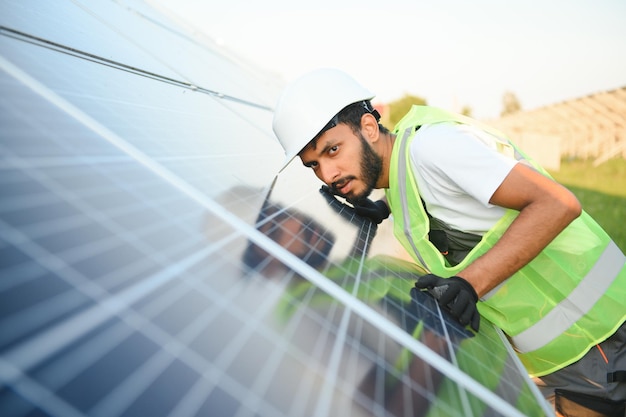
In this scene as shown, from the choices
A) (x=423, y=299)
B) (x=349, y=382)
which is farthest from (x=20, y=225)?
(x=423, y=299)

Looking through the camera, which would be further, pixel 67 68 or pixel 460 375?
pixel 67 68

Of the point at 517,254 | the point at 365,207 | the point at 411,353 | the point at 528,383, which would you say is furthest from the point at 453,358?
the point at 365,207

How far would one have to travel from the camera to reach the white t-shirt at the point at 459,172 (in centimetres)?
192

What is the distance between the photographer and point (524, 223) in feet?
6.09

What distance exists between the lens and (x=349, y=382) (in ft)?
3.25

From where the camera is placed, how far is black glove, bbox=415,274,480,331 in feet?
5.67

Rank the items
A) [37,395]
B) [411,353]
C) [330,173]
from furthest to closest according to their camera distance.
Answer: [330,173]
[411,353]
[37,395]

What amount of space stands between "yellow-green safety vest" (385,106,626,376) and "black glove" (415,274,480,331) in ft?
0.93

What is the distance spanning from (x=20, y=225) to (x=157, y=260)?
0.29 metres

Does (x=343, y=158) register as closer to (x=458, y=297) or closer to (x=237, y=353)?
(x=458, y=297)

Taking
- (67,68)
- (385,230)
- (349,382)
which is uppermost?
(67,68)

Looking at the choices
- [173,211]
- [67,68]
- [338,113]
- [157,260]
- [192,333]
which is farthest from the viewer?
[338,113]

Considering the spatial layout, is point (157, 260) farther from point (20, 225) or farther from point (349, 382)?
point (349, 382)

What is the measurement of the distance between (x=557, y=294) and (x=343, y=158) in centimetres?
151
